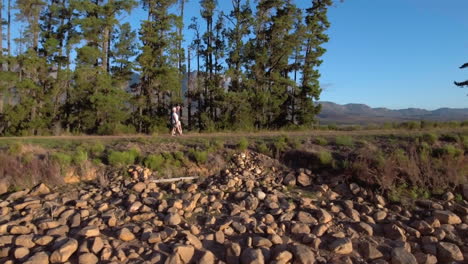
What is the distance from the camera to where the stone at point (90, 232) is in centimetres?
683

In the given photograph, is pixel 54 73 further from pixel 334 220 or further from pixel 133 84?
pixel 334 220

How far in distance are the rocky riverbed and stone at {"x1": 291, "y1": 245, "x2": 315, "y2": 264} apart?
0.02 m

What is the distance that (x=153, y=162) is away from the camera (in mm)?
10375

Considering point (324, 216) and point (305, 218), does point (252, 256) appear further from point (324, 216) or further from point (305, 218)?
point (324, 216)

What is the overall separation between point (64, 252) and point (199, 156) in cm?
514

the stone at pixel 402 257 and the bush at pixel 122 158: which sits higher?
the bush at pixel 122 158

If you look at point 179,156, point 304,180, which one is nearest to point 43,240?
point 179,156

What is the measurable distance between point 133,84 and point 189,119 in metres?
4.99

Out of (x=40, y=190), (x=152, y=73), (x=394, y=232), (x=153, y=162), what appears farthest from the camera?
(x=152, y=73)

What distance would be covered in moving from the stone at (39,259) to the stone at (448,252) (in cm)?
750

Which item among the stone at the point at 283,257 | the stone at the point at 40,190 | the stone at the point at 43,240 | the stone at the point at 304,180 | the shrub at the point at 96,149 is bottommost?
the stone at the point at 283,257

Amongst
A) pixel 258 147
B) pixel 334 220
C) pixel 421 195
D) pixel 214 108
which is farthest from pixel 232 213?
pixel 214 108

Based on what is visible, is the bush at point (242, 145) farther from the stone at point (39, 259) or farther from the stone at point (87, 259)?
the stone at point (39, 259)

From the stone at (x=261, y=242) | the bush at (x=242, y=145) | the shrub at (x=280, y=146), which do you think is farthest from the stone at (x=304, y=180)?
the stone at (x=261, y=242)
